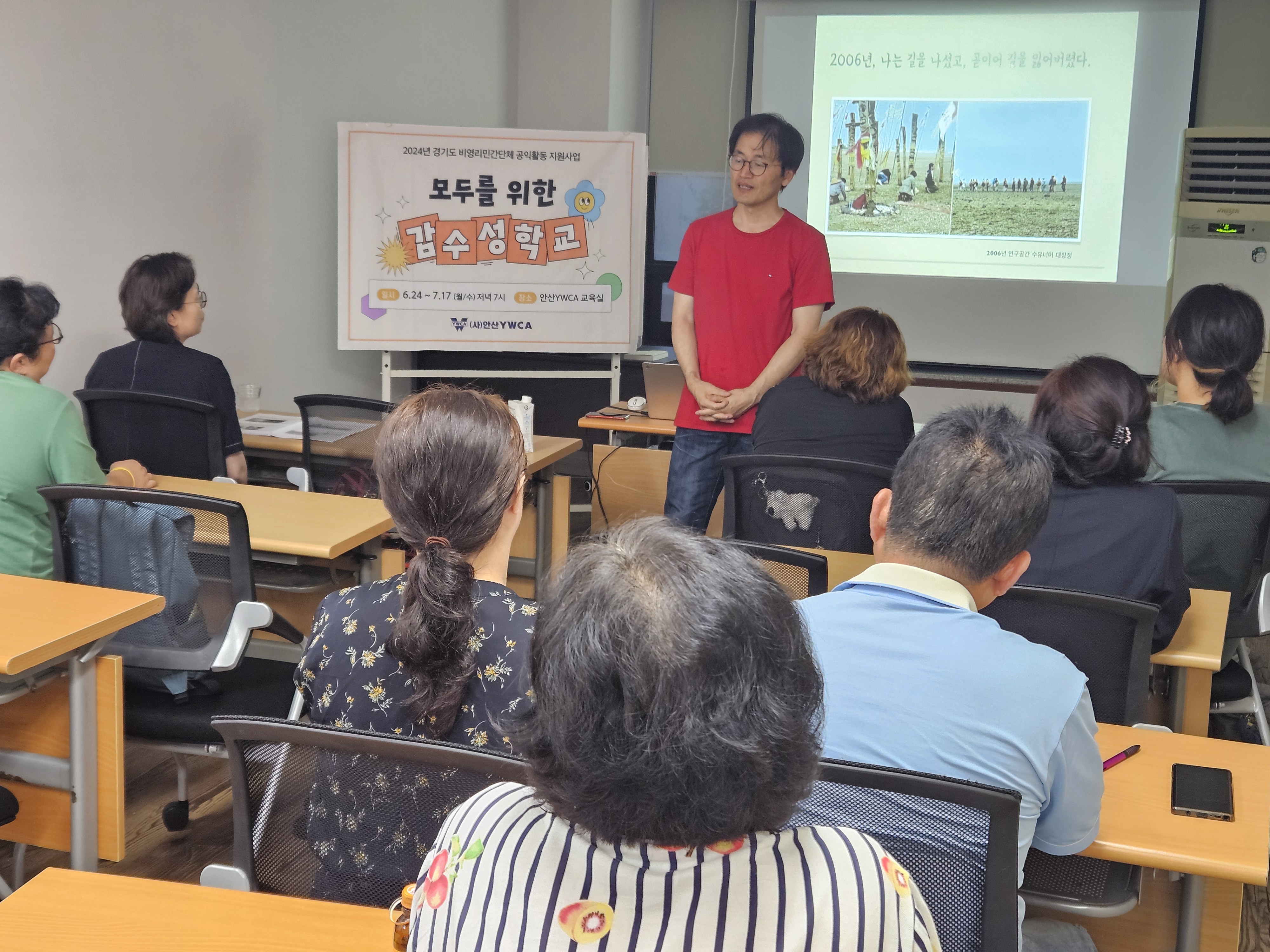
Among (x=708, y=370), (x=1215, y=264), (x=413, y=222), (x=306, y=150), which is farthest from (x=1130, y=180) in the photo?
(x=306, y=150)

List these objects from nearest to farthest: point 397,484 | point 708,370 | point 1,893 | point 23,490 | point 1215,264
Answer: point 397,484, point 1,893, point 23,490, point 708,370, point 1215,264

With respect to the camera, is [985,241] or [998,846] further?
[985,241]

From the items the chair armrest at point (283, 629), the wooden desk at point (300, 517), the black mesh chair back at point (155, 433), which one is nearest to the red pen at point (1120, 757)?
the wooden desk at point (300, 517)

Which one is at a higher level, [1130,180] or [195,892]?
[1130,180]

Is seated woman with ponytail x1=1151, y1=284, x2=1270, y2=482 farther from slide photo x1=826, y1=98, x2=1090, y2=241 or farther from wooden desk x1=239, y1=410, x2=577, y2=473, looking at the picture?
slide photo x1=826, y1=98, x2=1090, y2=241

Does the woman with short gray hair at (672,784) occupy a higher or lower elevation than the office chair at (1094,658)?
higher

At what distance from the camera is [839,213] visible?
17.2ft

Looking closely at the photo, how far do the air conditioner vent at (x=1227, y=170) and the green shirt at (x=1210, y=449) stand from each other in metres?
2.70

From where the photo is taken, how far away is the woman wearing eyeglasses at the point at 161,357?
3.10m

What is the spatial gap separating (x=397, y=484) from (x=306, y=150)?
13.0 feet

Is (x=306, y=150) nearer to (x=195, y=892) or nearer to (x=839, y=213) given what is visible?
(x=839, y=213)

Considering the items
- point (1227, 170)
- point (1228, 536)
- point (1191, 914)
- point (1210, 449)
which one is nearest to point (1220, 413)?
point (1210, 449)

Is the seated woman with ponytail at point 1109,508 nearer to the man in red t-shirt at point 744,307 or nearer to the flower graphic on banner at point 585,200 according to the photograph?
the man in red t-shirt at point 744,307

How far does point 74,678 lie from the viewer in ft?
6.02
